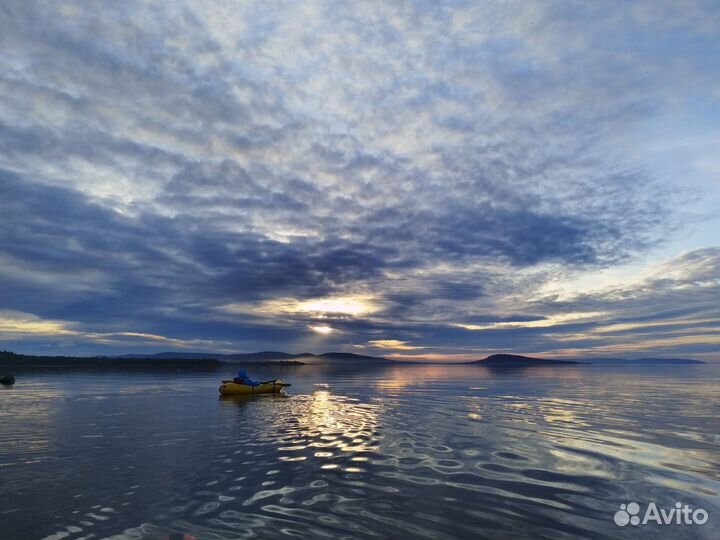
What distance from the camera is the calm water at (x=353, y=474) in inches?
440

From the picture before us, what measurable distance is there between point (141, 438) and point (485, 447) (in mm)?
18049

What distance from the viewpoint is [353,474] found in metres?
15.8

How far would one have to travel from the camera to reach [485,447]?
20.4 meters

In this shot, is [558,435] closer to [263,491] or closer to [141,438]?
[263,491]

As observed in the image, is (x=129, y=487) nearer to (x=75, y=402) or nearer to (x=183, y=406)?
(x=183, y=406)

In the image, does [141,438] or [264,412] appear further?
[264,412]

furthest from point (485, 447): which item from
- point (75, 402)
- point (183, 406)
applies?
point (75, 402)

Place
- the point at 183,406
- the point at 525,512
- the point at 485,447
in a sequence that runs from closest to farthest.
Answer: the point at 525,512 → the point at 485,447 → the point at 183,406

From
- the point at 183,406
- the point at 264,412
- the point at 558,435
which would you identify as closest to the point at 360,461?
the point at 558,435

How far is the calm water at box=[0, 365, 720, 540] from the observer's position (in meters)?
11.2

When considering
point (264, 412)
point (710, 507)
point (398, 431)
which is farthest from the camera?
point (264, 412)

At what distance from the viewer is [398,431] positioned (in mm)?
24719

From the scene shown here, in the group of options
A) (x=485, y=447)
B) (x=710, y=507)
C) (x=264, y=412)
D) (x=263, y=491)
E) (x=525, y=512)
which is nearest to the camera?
(x=525, y=512)

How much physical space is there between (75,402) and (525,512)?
42.5 meters
